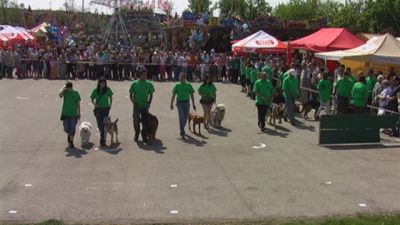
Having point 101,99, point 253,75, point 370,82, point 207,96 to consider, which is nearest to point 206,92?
point 207,96

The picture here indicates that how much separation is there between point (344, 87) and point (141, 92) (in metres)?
6.33

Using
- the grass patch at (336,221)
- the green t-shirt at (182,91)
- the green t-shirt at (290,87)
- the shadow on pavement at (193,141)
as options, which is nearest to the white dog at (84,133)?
the shadow on pavement at (193,141)

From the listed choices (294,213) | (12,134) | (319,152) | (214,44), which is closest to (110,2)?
(214,44)

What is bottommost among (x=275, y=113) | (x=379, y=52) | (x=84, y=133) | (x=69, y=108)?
(x=84, y=133)

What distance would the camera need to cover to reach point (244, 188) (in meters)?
9.49

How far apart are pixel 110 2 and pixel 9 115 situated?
35950 millimetres

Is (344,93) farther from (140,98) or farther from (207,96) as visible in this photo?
(140,98)

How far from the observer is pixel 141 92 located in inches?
548

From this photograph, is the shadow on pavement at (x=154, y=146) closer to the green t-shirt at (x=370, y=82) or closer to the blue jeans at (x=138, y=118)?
the blue jeans at (x=138, y=118)

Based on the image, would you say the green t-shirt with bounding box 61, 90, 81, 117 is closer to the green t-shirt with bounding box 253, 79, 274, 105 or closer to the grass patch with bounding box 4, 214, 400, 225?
the green t-shirt with bounding box 253, 79, 274, 105

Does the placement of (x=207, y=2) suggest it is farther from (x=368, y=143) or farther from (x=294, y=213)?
(x=294, y=213)

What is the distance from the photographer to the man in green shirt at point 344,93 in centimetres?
1658

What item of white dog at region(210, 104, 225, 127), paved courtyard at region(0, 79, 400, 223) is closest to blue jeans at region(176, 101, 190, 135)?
paved courtyard at region(0, 79, 400, 223)

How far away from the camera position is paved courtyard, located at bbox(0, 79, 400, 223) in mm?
8203
